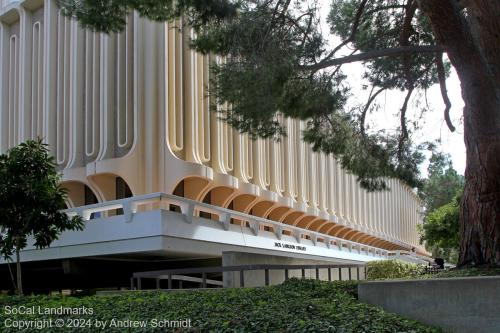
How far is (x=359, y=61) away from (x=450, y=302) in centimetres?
640

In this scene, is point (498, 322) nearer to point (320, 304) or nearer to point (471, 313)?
point (471, 313)

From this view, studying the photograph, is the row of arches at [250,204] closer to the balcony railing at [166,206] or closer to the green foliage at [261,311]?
the balcony railing at [166,206]

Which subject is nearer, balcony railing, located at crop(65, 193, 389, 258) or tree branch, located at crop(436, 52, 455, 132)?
tree branch, located at crop(436, 52, 455, 132)

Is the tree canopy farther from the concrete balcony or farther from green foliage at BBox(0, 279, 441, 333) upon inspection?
green foliage at BBox(0, 279, 441, 333)

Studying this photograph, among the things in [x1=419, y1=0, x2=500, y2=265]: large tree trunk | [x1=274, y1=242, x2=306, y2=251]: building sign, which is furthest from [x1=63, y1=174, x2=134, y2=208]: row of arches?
[x1=419, y1=0, x2=500, y2=265]: large tree trunk

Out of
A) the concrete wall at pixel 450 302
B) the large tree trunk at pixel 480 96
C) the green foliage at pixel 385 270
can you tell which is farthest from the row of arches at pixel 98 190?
the concrete wall at pixel 450 302

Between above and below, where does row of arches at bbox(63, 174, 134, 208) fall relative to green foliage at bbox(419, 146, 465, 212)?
below

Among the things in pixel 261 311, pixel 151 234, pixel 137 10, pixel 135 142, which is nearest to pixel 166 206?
pixel 135 142

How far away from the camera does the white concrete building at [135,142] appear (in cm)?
1719

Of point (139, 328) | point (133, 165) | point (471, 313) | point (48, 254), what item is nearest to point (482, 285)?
point (471, 313)

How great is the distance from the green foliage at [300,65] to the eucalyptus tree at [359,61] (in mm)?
26

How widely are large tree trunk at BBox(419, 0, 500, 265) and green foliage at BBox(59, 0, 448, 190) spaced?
2543 mm

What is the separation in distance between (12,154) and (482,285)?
32.6ft

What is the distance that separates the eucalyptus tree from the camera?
10.4m
